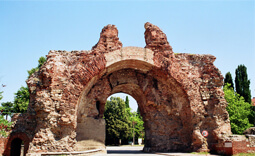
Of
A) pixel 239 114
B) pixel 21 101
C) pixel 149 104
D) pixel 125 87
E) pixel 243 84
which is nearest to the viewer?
pixel 149 104

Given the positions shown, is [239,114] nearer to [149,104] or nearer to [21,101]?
[149,104]

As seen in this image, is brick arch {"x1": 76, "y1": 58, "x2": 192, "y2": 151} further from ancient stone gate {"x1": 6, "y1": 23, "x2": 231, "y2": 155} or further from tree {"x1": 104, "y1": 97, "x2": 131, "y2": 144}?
tree {"x1": 104, "y1": 97, "x2": 131, "y2": 144}

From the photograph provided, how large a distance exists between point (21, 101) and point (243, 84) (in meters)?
26.6

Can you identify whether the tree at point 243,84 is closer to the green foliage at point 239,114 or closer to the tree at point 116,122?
the green foliage at point 239,114

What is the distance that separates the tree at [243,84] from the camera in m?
28.6

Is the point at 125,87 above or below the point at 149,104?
above

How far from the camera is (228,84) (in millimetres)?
29297

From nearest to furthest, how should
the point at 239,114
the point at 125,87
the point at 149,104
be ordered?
the point at 149,104
the point at 125,87
the point at 239,114

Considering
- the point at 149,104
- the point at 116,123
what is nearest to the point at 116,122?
the point at 116,123

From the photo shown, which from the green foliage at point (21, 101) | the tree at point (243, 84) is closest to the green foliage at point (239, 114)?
the tree at point (243, 84)

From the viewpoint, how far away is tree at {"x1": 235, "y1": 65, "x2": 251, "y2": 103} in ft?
93.8

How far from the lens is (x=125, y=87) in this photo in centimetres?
1479

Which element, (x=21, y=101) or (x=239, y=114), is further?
(x=239, y=114)

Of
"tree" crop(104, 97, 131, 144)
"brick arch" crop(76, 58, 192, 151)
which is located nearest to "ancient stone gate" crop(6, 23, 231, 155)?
"brick arch" crop(76, 58, 192, 151)
